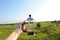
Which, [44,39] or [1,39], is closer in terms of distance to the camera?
[44,39]

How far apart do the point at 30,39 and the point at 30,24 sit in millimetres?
2806

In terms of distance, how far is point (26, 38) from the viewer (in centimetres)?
1417

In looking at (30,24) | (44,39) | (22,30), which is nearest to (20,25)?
(22,30)

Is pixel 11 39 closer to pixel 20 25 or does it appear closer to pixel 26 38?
pixel 26 38

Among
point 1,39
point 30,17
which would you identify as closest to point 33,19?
point 30,17

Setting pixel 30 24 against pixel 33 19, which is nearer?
pixel 33 19

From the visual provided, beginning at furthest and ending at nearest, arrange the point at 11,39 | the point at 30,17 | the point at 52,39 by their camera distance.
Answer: the point at 30,17 → the point at 52,39 → the point at 11,39

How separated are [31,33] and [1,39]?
314 cm

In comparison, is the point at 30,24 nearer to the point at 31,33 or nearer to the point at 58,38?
the point at 31,33

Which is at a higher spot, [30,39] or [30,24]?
[30,24]

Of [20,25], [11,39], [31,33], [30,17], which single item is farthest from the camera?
[20,25]

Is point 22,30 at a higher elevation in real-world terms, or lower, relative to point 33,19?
lower

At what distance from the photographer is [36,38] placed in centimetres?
1410

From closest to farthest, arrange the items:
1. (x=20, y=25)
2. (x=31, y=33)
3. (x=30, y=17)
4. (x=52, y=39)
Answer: (x=52, y=39) < (x=30, y=17) < (x=31, y=33) < (x=20, y=25)
